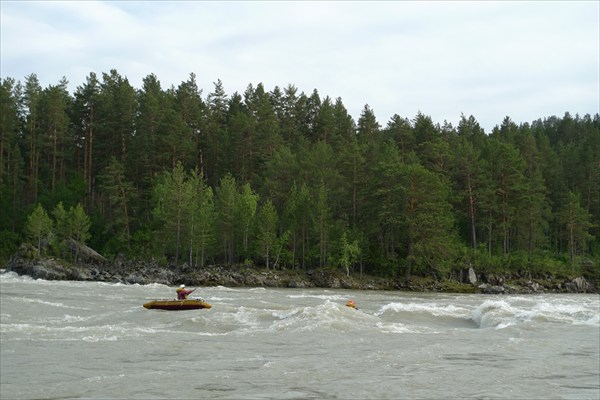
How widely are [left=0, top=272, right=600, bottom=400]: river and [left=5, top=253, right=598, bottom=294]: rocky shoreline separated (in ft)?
55.0

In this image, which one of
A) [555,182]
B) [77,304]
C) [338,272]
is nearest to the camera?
[77,304]

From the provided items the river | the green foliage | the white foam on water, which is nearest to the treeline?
the green foliage

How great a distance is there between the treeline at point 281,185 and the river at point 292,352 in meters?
23.9

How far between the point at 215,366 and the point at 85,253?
46519mm

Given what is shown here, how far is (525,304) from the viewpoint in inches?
1431

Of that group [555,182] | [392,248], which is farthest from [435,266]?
[555,182]

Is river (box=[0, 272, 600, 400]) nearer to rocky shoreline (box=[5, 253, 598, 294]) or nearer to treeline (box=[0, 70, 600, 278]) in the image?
rocky shoreline (box=[5, 253, 598, 294])

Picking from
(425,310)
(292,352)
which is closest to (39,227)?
(425,310)

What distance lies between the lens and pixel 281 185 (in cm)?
6406

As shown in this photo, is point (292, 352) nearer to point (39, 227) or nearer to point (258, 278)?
point (258, 278)

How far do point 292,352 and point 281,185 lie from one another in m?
46.1

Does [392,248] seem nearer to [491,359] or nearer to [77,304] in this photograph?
[77,304]

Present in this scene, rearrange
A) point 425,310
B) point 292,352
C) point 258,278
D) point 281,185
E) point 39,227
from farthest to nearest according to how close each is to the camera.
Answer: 1. point 281,185
2. point 39,227
3. point 258,278
4. point 425,310
5. point 292,352

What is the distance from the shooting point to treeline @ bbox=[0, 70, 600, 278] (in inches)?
2205
